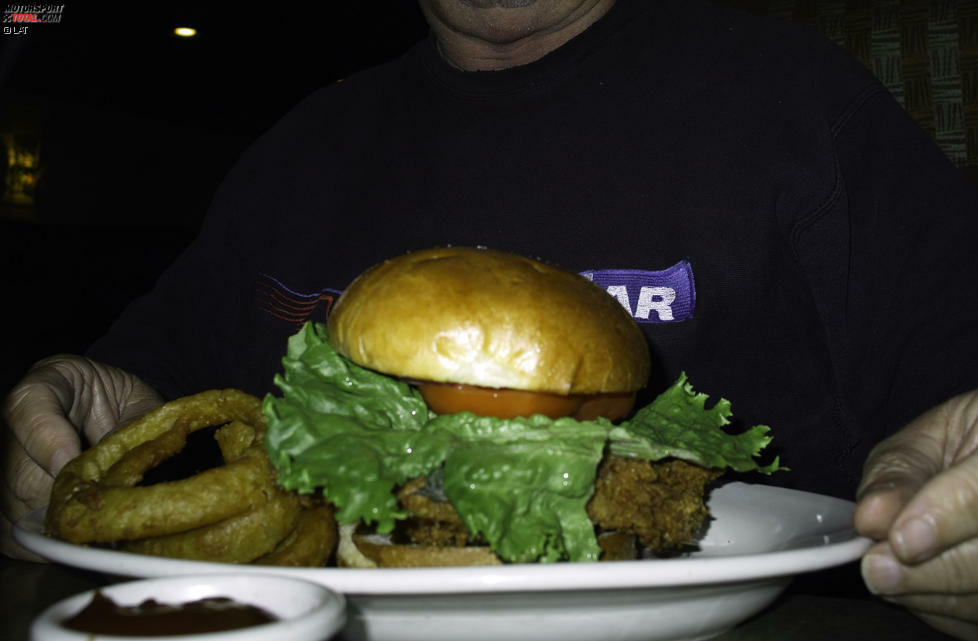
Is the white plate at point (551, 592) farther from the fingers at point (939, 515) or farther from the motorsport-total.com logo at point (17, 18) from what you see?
the motorsport-total.com logo at point (17, 18)

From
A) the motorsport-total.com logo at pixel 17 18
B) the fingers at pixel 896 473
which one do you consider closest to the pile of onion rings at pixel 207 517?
the fingers at pixel 896 473

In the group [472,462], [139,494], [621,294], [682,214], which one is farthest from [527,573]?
[682,214]

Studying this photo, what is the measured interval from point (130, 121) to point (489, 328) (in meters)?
13.4

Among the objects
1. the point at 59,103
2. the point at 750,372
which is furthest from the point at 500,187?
the point at 59,103

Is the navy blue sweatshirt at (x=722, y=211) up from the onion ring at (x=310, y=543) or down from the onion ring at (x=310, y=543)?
→ up

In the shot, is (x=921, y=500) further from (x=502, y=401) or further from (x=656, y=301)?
(x=656, y=301)

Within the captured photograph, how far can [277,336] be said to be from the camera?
276 cm

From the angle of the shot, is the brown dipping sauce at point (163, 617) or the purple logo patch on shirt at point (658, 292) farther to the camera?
the purple logo patch on shirt at point (658, 292)

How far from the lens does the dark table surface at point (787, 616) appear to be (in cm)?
129

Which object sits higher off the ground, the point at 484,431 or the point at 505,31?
the point at 505,31

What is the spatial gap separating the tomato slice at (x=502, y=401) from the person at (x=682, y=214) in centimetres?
77

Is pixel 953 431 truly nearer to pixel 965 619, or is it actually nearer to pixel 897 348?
pixel 965 619

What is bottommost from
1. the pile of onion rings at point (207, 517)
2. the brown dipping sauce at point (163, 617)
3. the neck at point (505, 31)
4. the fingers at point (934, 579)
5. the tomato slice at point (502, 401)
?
the fingers at point (934, 579)

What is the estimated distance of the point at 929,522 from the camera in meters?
1.15
